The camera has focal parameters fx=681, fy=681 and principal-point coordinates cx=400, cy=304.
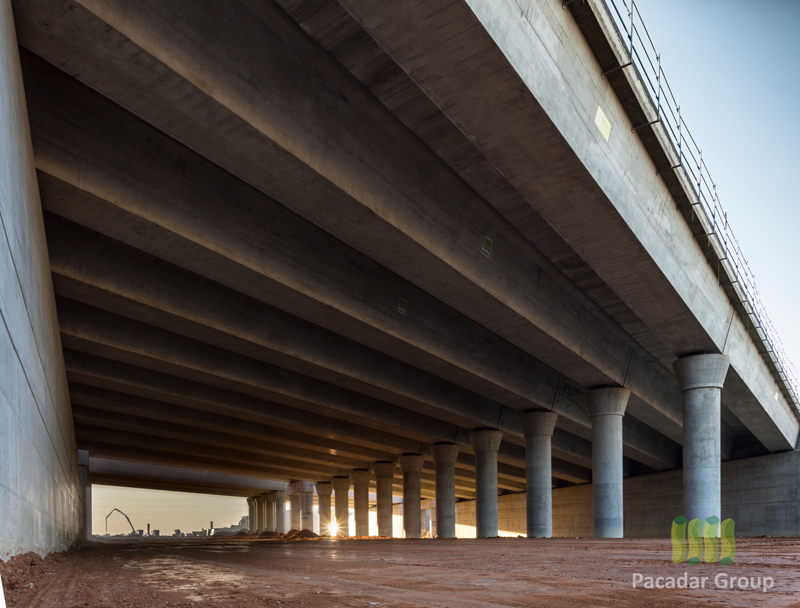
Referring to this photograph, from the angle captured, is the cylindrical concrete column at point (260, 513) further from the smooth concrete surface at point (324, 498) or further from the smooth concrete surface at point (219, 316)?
the smooth concrete surface at point (219, 316)

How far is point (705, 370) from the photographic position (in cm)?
2445

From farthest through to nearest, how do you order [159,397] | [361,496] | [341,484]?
[341,484]
[361,496]
[159,397]

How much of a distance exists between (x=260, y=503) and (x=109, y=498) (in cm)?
2206

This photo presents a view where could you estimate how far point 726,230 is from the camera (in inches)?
921

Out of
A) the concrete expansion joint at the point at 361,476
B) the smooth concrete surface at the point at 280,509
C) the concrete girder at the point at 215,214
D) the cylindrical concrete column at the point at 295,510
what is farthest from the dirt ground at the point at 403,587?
the smooth concrete surface at the point at 280,509

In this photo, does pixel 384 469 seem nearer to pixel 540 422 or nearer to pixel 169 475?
pixel 540 422

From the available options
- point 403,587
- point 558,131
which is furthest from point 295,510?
point 403,587

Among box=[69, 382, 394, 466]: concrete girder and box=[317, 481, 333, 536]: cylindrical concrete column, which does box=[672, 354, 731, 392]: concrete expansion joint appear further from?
box=[317, 481, 333, 536]: cylindrical concrete column

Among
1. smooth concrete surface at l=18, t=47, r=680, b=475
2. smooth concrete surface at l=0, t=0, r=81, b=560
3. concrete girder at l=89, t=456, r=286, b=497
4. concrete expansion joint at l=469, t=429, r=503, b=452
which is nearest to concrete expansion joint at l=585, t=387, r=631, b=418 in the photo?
smooth concrete surface at l=18, t=47, r=680, b=475

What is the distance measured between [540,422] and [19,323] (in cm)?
2593

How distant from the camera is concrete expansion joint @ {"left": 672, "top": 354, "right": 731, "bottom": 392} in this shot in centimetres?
2439

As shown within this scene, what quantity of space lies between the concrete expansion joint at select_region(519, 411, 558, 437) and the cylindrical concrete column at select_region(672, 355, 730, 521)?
7414 mm

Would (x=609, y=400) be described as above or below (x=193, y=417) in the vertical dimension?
above

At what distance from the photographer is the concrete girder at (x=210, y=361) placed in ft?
70.5
